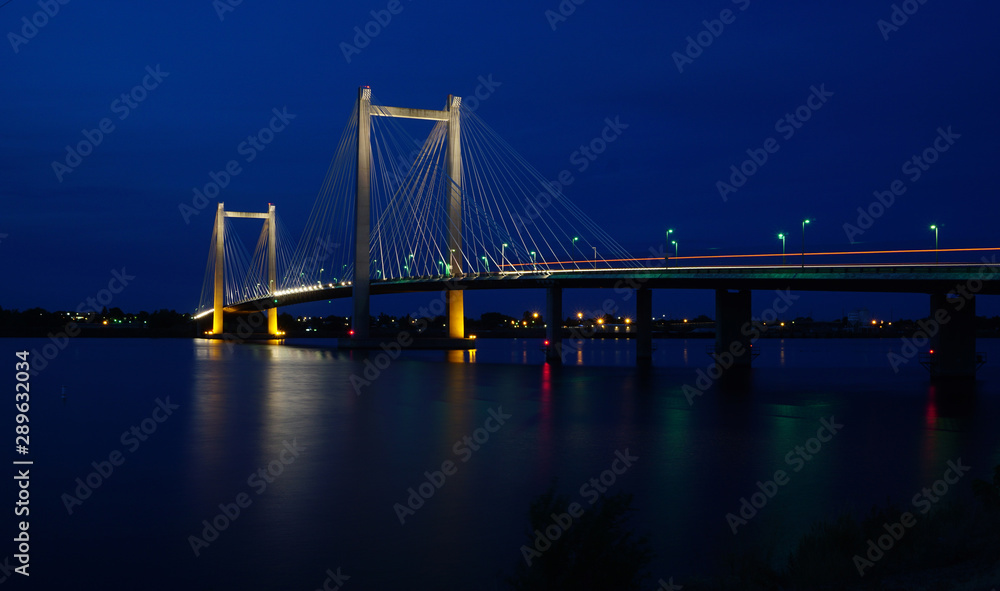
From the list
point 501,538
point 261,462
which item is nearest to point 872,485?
point 501,538

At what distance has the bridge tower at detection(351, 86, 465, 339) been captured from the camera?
62219 mm

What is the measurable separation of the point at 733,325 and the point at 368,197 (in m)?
28.3

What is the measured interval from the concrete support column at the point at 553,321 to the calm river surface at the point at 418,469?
1950cm

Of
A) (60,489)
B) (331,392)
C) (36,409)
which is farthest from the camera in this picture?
(331,392)

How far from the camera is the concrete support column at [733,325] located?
1953 inches

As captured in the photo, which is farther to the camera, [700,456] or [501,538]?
[700,456]

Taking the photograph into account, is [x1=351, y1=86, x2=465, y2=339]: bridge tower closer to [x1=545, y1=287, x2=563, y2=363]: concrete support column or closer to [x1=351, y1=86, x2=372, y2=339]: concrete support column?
[x1=351, y1=86, x2=372, y2=339]: concrete support column

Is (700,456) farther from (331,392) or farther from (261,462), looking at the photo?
(331,392)

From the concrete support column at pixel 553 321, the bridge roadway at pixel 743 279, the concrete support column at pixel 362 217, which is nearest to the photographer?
the bridge roadway at pixel 743 279

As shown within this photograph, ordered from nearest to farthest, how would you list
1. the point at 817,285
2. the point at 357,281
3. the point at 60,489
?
the point at 60,489
the point at 817,285
the point at 357,281

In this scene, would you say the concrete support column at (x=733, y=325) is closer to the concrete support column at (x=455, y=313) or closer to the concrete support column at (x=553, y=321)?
the concrete support column at (x=553, y=321)

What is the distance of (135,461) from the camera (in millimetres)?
18922

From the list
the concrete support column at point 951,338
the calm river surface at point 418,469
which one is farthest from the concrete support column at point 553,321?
the concrete support column at point 951,338

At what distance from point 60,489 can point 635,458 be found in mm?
11872
